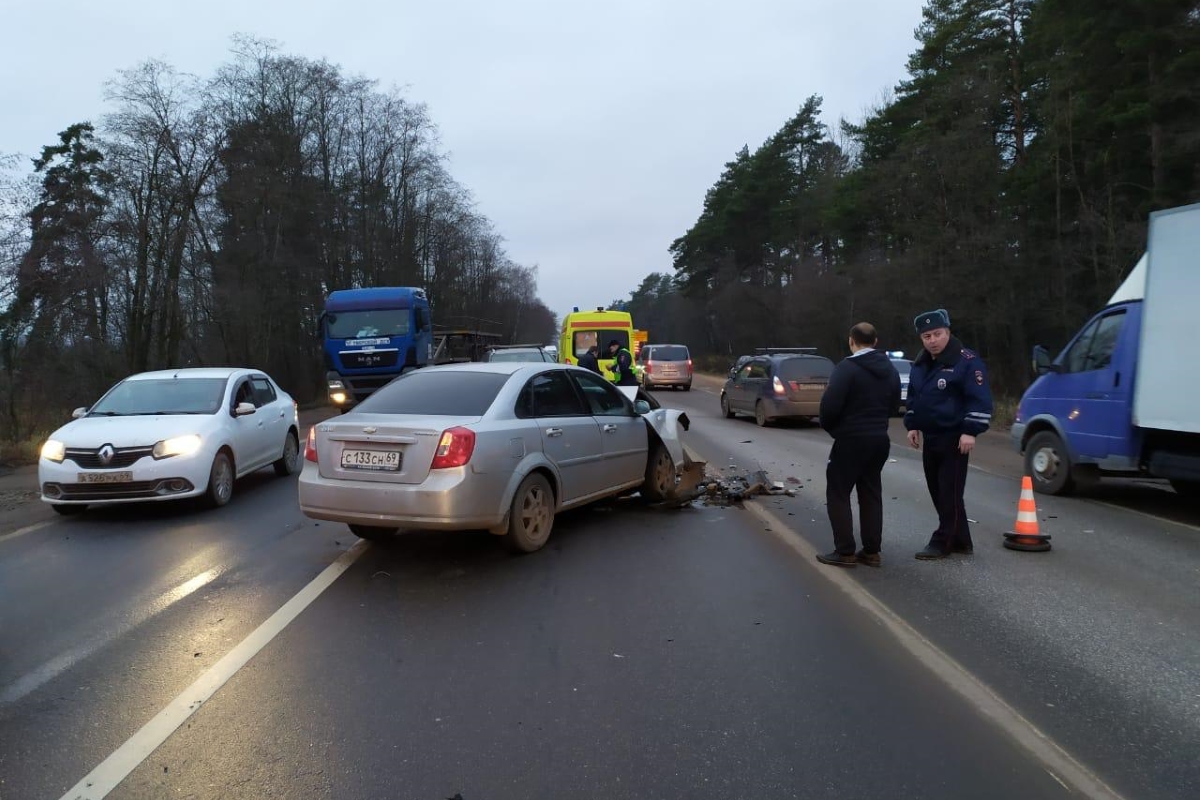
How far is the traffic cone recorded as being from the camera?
6.86m

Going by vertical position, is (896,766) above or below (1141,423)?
below

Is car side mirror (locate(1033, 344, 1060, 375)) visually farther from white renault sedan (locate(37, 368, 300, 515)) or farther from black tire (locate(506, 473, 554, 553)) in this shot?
white renault sedan (locate(37, 368, 300, 515))

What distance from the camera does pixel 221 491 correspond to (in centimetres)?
924

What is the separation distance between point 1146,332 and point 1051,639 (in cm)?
463

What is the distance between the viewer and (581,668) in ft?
14.3

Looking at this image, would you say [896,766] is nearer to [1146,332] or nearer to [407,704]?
[407,704]

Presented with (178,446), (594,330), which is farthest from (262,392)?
(594,330)

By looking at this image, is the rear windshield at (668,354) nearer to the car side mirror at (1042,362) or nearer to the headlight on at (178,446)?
the car side mirror at (1042,362)

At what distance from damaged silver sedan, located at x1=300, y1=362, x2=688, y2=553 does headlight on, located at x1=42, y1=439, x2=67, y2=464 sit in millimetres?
3484

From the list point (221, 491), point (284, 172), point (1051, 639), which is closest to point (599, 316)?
point (284, 172)

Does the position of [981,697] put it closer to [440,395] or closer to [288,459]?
[440,395]

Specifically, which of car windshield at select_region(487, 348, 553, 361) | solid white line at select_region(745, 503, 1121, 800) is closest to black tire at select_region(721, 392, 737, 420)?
car windshield at select_region(487, 348, 553, 361)

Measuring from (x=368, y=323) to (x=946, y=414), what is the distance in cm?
1837

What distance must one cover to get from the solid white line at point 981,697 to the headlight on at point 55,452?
24.5ft
